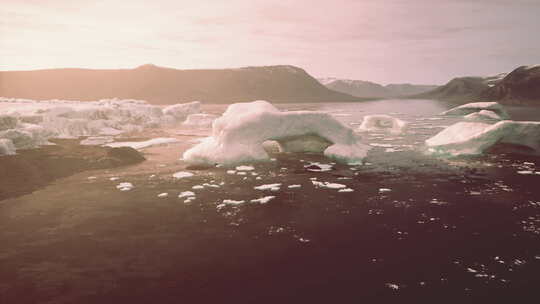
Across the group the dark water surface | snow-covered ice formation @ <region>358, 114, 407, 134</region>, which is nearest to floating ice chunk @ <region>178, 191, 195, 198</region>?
the dark water surface

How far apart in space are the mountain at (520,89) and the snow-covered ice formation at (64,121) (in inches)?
3104

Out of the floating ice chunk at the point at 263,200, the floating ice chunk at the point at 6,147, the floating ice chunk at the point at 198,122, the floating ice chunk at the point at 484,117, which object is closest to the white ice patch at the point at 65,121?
the floating ice chunk at the point at 6,147

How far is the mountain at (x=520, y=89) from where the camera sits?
76562mm

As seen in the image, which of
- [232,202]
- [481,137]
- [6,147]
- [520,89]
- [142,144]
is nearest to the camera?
[232,202]

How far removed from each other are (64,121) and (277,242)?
21448 millimetres

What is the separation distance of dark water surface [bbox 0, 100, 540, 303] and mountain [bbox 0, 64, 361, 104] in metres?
101

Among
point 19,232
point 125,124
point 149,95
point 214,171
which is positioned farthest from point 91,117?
point 149,95

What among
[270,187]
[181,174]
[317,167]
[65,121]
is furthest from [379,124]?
[65,121]

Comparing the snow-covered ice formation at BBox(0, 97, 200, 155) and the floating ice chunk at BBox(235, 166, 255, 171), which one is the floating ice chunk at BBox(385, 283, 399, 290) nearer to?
the floating ice chunk at BBox(235, 166, 255, 171)

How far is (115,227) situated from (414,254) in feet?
19.9

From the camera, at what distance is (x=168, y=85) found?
134375mm

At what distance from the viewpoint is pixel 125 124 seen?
94.1 feet

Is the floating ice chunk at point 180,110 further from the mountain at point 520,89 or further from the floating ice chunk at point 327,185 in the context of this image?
the mountain at point 520,89

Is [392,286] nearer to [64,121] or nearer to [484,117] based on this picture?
[64,121]
